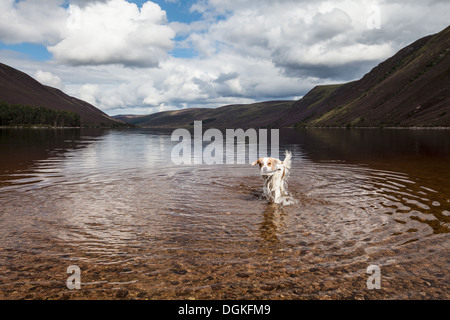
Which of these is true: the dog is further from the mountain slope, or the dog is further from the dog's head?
the mountain slope

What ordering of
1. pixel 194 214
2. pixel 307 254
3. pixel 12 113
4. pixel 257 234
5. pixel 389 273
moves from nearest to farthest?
pixel 389 273 → pixel 307 254 → pixel 257 234 → pixel 194 214 → pixel 12 113

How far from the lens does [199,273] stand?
258 inches

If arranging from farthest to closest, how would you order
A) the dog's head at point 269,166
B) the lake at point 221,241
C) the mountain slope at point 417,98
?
1. the mountain slope at point 417,98
2. the dog's head at point 269,166
3. the lake at point 221,241

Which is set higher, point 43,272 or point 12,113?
point 12,113

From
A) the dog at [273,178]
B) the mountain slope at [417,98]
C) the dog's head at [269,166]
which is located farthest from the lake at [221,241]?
the mountain slope at [417,98]

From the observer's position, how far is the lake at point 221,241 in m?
5.98

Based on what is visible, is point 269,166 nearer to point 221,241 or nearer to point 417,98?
point 221,241

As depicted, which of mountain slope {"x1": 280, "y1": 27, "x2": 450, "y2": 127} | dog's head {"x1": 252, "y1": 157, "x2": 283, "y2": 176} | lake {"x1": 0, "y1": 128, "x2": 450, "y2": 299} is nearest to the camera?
lake {"x1": 0, "y1": 128, "x2": 450, "y2": 299}

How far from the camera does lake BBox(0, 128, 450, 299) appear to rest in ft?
19.6

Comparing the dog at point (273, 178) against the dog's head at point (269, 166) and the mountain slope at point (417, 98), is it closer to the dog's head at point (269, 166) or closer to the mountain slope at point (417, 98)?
the dog's head at point (269, 166)

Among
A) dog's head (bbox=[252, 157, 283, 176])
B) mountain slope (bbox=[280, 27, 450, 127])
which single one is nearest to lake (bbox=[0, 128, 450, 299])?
dog's head (bbox=[252, 157, 283, 176])
